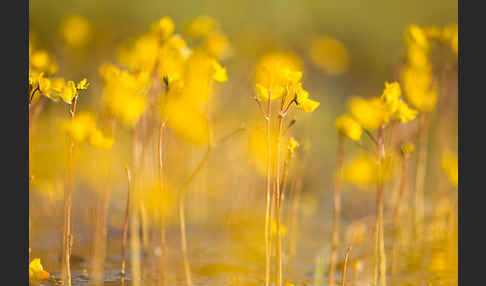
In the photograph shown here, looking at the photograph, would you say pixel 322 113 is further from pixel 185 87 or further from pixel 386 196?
pixel 185 87

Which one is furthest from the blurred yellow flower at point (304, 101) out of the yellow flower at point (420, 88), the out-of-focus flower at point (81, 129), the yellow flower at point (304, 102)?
the yellow flower at point (420, 88)

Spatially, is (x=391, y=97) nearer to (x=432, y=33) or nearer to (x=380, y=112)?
(x=380, y=112)

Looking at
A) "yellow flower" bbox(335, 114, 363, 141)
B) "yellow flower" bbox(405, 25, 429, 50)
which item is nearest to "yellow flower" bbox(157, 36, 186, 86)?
"yellow flower" bbox(335, 114, 363, 141)

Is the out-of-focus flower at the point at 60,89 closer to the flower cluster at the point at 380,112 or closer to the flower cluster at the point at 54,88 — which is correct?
the flower cluster at the point at 54,88

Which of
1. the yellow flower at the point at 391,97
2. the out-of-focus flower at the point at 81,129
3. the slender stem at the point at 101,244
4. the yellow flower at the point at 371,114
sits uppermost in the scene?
the yellow flower at the point at 391,97

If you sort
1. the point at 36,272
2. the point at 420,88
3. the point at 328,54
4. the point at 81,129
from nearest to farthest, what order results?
the point at 81,129, the point at 36,272, the point at 420,88, the point at 328,54

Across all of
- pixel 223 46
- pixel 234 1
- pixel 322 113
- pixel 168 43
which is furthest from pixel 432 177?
pixel 234 1

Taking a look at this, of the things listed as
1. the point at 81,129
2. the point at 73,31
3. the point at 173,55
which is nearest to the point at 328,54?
the point at 73,31
